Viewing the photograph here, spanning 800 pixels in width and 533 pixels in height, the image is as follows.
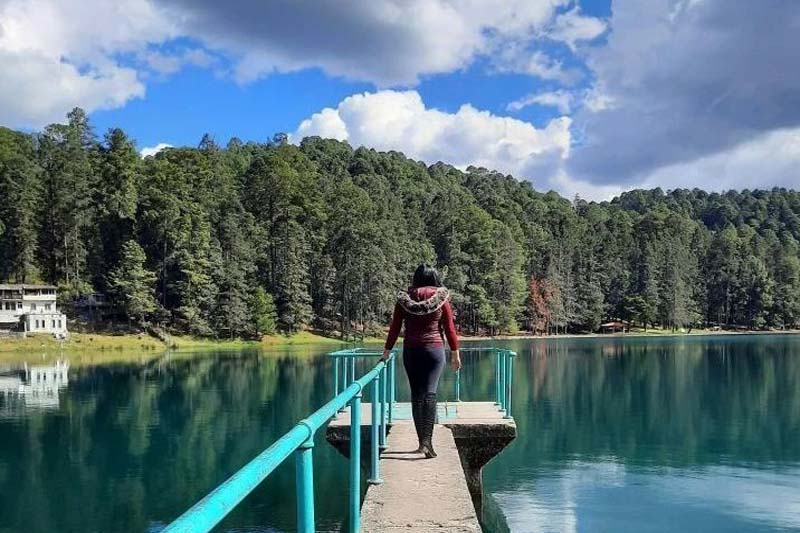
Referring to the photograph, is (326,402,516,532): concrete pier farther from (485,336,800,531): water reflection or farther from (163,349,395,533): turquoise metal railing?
(485,336,800,531): water reflection

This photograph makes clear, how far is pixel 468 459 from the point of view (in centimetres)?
1232

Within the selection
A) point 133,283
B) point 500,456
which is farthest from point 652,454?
point 133,283

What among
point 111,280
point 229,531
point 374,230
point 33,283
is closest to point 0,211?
point 33,283

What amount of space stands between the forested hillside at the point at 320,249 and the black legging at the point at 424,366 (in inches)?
2499

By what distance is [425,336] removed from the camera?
7.58 meters

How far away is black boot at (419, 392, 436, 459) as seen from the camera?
7.64 meters

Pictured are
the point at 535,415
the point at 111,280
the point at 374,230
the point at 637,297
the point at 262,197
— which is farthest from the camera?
the point at 637,297

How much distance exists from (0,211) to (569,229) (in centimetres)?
7726

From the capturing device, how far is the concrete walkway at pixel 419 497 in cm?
574

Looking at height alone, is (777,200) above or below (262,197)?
above

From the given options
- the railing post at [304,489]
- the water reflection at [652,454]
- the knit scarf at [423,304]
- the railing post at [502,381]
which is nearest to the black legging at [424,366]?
the knit scarf at [423,304]

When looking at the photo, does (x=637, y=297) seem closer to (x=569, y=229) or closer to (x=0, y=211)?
(x=569, y=229)

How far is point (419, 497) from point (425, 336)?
5.46ft

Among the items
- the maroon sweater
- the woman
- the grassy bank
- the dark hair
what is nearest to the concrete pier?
the woman
